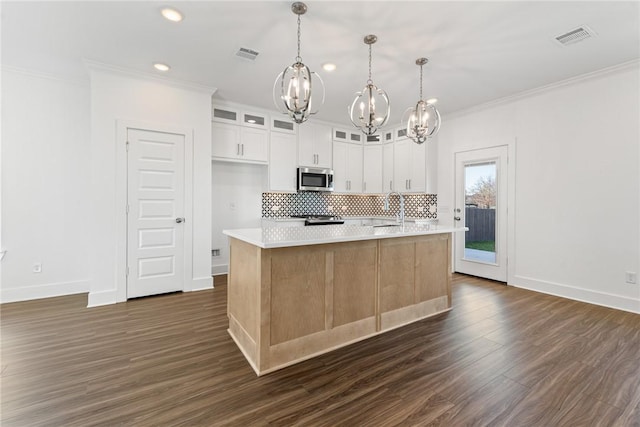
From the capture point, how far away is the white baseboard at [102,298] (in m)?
3.39

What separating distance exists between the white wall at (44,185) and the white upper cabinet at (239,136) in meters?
1.70

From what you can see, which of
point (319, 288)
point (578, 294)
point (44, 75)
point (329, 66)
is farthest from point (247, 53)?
point (578, 294)

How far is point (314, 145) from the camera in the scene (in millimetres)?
5574

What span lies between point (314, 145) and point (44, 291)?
4.58 m

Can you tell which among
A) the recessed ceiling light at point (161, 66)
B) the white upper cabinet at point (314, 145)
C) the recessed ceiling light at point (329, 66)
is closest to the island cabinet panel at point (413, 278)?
the recessed ceiling light at point (329, 66)

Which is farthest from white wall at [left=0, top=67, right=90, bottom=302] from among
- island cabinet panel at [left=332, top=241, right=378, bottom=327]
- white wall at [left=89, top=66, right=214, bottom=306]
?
island cabinet panel at [left=332, top=241, right=378, bottom=327]

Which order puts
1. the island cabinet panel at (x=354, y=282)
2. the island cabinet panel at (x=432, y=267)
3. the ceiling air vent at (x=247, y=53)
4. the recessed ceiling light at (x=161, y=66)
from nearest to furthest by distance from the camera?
the island cabinet panel at (x=354, y=282) → the island cabinet panel at (x=432, y=267) → the ceiling air vent at (x=247, y=53) → the recessed ceiling light at (x=161, y=66)

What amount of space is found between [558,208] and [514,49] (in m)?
2.22

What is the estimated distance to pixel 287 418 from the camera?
161 centimetres

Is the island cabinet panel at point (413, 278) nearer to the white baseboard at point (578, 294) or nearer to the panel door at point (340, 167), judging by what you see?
the white baseboard at point (578, 294)

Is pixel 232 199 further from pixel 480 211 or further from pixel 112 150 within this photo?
pixel 480 211

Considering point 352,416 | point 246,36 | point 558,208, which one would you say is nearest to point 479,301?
point 558,208

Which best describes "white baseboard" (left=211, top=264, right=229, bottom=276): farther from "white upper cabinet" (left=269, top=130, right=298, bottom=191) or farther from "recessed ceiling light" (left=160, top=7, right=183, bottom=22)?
"recessed ceiling light" (left=160, top=7, right=183, bottom=22)

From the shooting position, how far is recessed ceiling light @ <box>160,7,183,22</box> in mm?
2451
